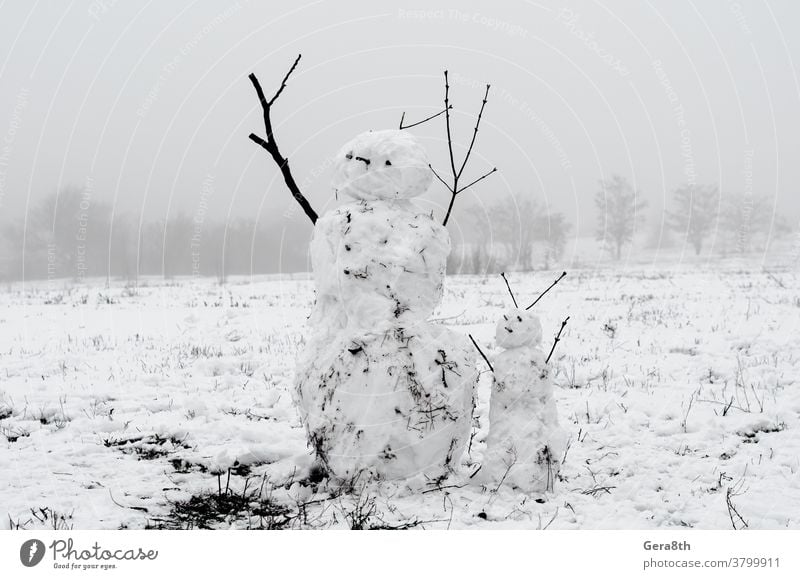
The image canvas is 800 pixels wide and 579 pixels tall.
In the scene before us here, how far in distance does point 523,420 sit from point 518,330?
63 cm

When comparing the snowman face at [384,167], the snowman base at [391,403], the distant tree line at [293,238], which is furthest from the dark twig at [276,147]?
the distant tree line at [293,238]

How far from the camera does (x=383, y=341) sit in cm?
403

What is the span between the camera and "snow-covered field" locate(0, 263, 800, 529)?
3713 mm

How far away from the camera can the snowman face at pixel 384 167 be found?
13.8 ft

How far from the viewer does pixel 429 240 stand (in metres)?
4.20

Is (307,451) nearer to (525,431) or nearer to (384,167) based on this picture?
(525,431)

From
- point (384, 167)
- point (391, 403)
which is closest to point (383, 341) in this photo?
point (391, 403)

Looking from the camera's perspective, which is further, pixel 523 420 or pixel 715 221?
pixel 715 221

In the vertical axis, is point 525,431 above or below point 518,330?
below

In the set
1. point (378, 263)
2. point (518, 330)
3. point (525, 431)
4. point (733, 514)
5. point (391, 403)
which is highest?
point (378, 263)

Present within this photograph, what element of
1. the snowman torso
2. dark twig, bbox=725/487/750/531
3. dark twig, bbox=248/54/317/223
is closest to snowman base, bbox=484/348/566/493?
the snowman torso

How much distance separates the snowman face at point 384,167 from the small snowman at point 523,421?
1.23 metres
